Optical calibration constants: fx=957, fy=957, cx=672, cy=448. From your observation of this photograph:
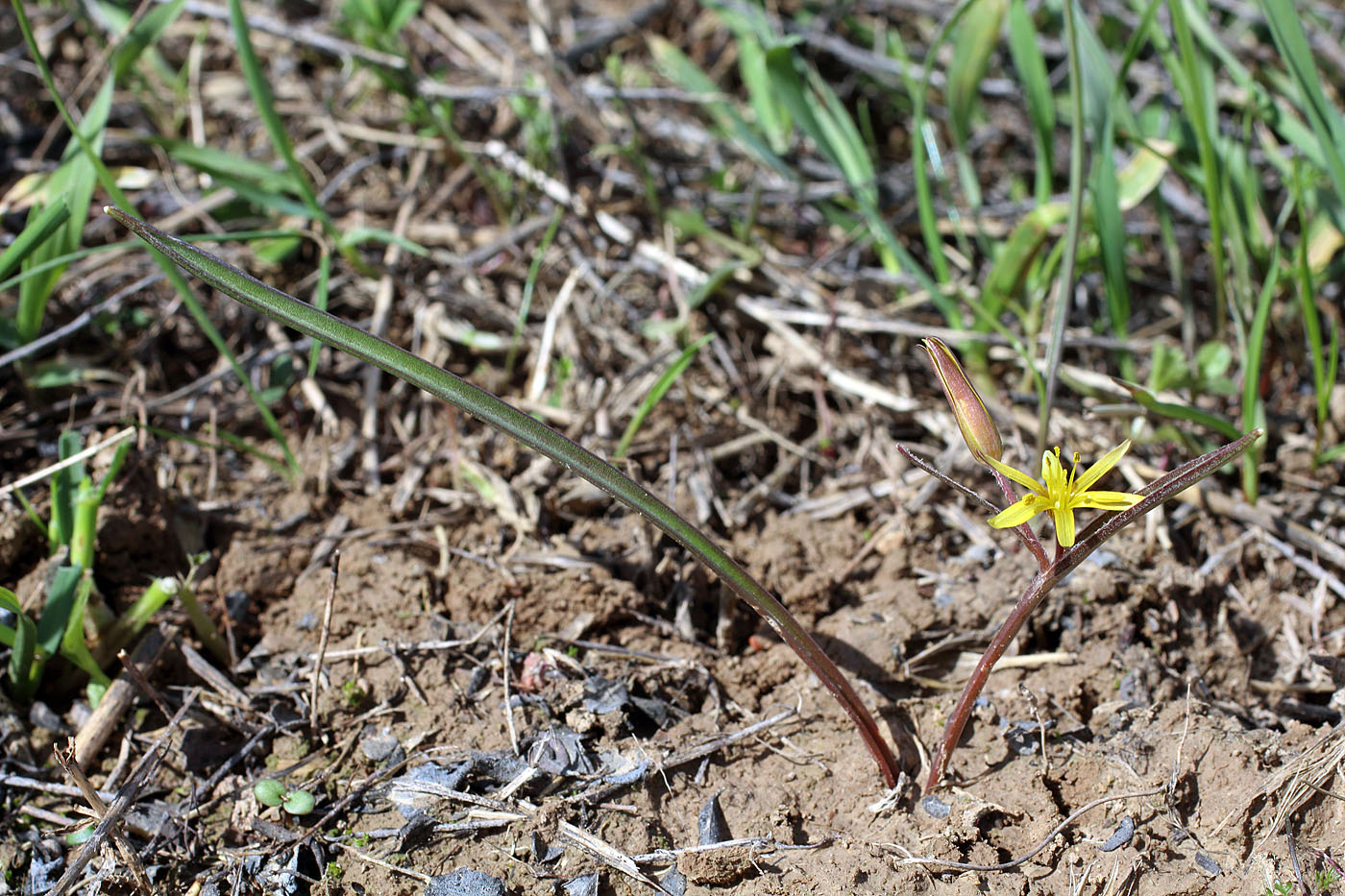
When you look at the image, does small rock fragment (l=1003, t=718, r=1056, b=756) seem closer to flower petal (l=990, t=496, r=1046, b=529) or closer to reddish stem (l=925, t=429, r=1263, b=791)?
reddish stem (l=925, t=429, r=1263, b=791)

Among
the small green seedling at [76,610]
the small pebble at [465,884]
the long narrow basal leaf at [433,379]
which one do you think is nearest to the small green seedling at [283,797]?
the small pebble at [465,884]

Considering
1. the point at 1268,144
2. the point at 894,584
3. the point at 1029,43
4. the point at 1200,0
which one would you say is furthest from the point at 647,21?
the point at 894,584

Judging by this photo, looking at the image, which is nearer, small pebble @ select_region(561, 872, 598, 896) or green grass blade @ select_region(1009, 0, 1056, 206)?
small pebble @ select_region(561, 872, 598, 896)

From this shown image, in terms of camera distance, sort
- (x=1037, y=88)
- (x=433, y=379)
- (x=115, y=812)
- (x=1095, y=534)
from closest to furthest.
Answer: (x=433, y=379)
(x=1095, y=534)
(x=115, y=812)
(x=1037, y=88)

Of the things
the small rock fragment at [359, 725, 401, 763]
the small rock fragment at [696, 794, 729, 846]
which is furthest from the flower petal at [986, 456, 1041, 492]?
the small rock fragment at [359, 725, 401, 763]

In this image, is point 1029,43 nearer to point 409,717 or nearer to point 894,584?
point 894,584

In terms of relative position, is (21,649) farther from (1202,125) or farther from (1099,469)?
(1202,125)

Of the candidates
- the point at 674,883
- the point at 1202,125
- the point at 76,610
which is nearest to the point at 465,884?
the point at 674,883
